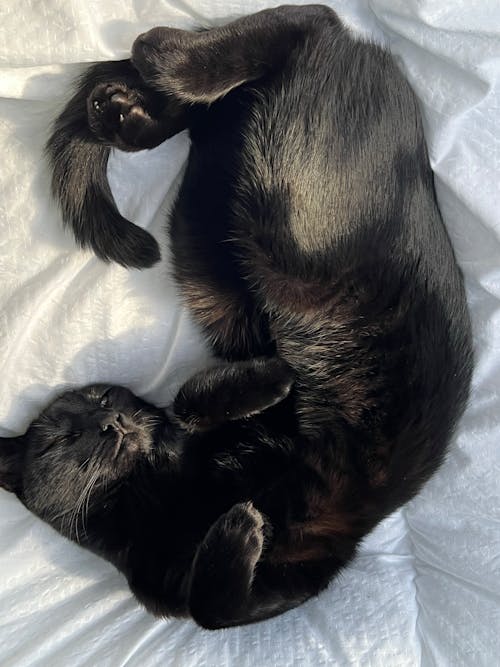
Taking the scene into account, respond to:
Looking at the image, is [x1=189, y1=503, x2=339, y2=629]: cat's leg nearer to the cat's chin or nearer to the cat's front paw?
the cat's chin

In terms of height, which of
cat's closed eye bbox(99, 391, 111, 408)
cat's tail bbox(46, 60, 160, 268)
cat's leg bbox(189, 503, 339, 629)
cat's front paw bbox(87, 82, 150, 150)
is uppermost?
cat's front paw bbox(87, 82, 150, 150)

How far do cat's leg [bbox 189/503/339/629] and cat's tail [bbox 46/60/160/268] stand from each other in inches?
21.4

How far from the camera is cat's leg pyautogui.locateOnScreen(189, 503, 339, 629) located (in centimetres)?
104

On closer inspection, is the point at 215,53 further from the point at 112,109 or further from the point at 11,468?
the point at 11,468

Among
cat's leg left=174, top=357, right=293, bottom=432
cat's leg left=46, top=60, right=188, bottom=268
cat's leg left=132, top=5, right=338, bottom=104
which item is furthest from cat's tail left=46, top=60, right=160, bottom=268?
cat's leg left=174, top=357, right=293, bottom=432

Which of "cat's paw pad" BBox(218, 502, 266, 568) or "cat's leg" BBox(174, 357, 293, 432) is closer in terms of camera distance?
"cat's paw pad" BBox(218, 502, 266, 568)

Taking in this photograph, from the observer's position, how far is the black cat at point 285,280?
1062mm

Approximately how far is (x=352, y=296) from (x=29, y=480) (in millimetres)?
719

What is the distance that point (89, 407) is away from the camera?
1.26 m

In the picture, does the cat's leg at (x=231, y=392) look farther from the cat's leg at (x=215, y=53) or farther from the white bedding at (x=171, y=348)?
the cat's leg at (x=215, y=53)

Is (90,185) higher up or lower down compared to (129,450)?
higher up

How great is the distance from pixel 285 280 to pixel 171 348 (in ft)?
1.20

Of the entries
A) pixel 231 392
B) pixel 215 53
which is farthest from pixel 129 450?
pixel 215 53

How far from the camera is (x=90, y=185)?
3.92 feet
